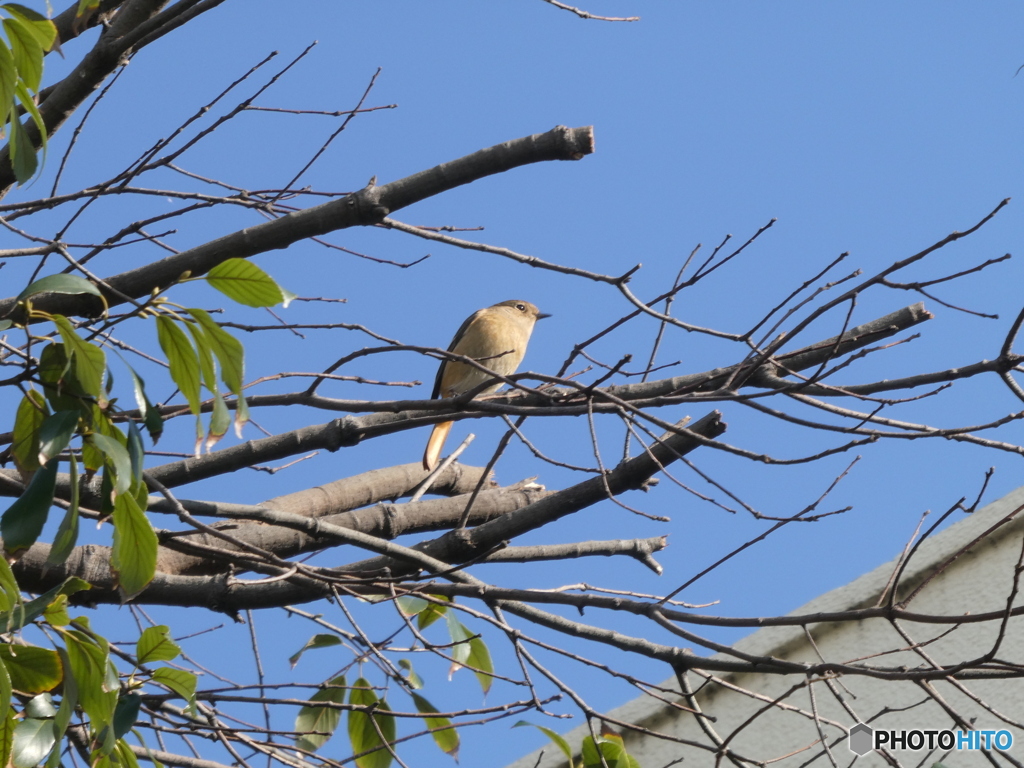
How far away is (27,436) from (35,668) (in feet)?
1.41

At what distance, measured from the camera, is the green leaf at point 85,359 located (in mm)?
1608

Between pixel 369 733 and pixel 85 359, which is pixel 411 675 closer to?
pixel 369 733

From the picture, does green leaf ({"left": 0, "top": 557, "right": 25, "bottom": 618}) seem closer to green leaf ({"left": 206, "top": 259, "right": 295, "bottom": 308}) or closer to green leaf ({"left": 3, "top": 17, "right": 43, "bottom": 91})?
green leaf ({"left": 206, "top": 259, "right": 295, "bottom": 308})

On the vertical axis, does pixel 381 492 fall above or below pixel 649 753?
above

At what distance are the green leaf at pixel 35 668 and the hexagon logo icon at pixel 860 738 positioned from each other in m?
1.77

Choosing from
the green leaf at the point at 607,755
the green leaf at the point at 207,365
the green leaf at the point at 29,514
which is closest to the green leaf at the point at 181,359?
the green leaf at the point at 207,365

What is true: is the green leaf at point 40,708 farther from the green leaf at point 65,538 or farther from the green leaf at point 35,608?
the green leaf at point 65,538

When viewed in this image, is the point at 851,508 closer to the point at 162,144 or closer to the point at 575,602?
the point at 575,602

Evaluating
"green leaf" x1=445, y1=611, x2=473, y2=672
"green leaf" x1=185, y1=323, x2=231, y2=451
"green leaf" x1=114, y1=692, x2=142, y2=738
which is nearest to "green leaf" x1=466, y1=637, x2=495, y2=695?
"green leaf" x1=445, y1=611, x2=473, y2=672

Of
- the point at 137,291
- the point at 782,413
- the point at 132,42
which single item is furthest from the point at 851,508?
the point at 132,42

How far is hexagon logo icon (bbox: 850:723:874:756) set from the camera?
2450 mm

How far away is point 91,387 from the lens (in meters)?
1.63

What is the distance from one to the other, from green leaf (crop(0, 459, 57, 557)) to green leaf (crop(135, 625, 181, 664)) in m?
0.56

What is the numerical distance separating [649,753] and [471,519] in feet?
4.50
